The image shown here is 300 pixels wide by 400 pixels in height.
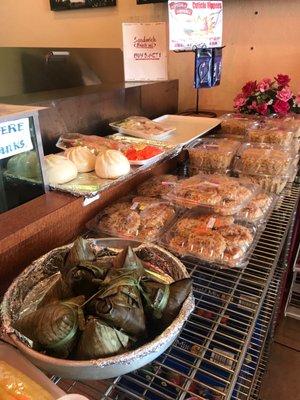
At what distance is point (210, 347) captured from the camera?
0.74 m

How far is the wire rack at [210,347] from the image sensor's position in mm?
623

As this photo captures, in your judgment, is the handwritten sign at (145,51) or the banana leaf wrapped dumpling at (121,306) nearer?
the banana leaf wrapped dumpling at (121,306)

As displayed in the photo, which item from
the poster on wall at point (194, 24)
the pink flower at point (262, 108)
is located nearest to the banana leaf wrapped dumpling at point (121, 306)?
the poster on wall at point (194, 24)

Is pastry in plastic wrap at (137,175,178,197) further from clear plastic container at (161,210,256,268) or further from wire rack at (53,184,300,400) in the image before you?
wire rack at (53,184,300,400)

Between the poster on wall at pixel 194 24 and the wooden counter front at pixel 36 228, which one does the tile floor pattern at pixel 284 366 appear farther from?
the poster on wall at pixel 194 24

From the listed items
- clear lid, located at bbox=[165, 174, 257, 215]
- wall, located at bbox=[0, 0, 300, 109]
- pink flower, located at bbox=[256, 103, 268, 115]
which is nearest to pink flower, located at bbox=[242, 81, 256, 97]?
pink flower, located at bbox=[256, 103, 268, 115]

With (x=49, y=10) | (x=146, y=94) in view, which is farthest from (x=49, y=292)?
(x=49, y=10)

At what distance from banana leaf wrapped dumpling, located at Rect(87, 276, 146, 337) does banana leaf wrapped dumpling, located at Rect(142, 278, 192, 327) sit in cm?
2

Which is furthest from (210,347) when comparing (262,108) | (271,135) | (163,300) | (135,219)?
(262,108)

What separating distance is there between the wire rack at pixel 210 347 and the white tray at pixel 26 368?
8cm

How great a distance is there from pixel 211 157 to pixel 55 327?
3.68ft

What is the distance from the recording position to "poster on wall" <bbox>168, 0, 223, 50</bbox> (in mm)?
1612

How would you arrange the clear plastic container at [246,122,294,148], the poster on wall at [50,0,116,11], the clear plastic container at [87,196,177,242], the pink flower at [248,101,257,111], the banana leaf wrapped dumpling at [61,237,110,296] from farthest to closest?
the poster on wall at [50,0,116,11] → the pink flower at [248,101,257,111] → the clear plastic container at [246,122,294,148] → the clear plastic container at [87,196,177,242] → the banana leaf wrapped dumpling at [61,237,110,296]

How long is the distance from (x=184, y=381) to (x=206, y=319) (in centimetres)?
16
